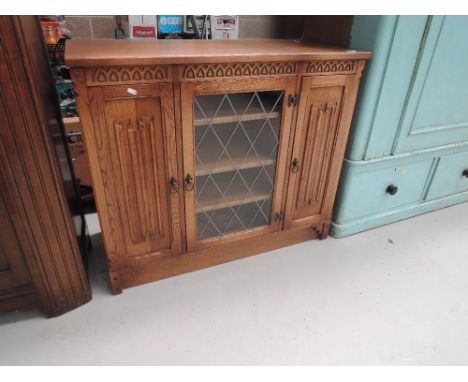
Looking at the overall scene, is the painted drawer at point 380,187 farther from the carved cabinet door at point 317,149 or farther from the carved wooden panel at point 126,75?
the carved wooden panel at point 126,75

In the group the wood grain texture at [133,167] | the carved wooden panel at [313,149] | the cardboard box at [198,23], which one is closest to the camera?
the wood grain texture at [133,167]

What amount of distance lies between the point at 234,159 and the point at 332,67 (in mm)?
562

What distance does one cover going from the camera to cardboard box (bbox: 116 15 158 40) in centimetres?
209

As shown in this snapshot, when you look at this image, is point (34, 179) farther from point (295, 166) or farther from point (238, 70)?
point (295, 166)

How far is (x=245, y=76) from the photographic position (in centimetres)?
127

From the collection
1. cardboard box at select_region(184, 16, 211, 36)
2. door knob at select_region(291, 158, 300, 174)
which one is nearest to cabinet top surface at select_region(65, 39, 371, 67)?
door knob at select_region(291, 158, 300, 174)

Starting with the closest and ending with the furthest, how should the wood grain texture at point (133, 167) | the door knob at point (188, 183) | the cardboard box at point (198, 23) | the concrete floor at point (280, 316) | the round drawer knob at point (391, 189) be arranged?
1. the wood grain texture at point (133, 167)
2. the concrete floor at point (280, 316)
3. the door knob at point (188, 183)
4. the round drawer knob at point (391, 189)
5. the cardboard box at point (198, 23)

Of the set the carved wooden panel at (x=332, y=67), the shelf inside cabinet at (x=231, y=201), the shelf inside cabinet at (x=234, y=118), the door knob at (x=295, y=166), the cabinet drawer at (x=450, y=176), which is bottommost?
the cabinet drawer at (x=450, y=176)

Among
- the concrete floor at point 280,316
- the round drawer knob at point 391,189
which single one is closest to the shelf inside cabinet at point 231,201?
A: the concrete floor at point 280,316

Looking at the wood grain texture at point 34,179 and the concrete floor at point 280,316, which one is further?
the concrete floor at point 280,316

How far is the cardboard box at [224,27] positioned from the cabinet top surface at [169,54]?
3.12ft

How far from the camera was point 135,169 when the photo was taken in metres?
1.26

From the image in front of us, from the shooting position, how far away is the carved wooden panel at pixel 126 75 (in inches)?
41.8

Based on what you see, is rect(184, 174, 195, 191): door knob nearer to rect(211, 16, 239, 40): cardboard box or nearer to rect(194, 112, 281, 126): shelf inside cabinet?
rect(194, 112, 281, 126): shelf inside cabinet
